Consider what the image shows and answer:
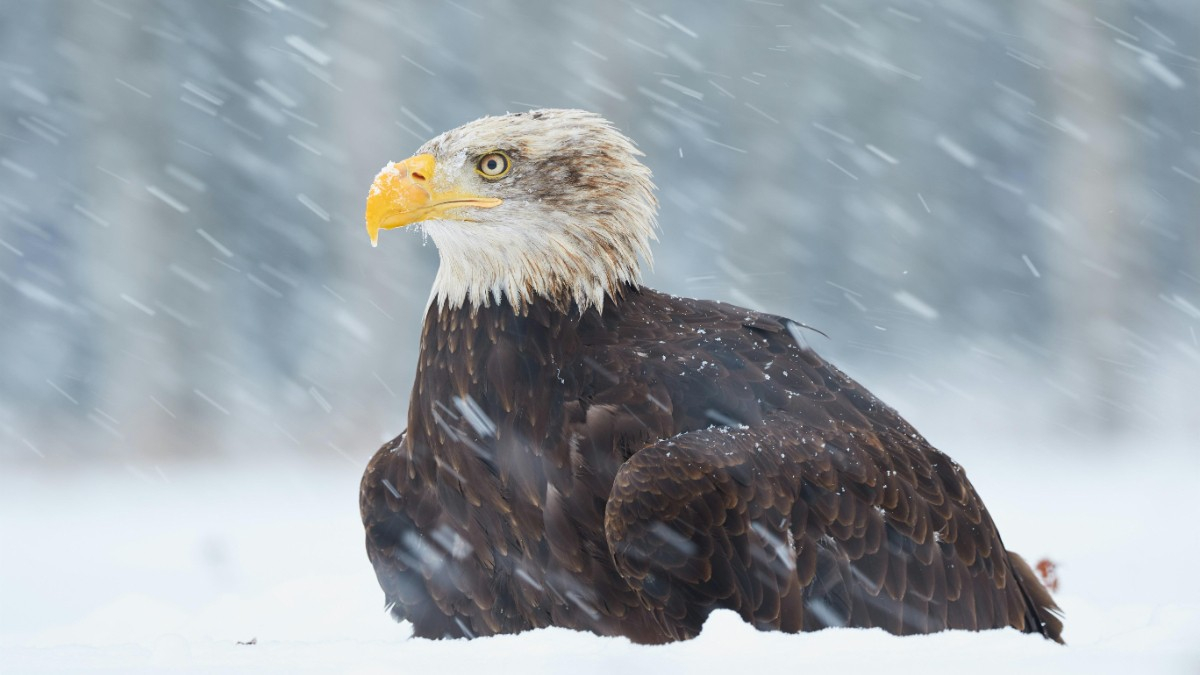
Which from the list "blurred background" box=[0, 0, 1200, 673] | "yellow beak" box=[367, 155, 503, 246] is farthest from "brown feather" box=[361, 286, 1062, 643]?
"blurred background" box=[0, 0, 1200, 673]

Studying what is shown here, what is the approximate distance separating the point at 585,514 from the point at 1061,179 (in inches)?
440

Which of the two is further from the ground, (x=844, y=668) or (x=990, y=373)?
(x=844, y=668)

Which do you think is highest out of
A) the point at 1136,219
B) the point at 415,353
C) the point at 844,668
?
the point at 844,668

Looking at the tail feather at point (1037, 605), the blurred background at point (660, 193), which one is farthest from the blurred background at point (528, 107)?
the tail feather at point (1037, 605)

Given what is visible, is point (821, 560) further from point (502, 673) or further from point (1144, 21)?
point (1144, 21)

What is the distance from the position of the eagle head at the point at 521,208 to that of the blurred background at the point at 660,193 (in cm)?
765

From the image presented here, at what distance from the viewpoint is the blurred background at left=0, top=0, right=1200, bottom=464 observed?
40.1ft

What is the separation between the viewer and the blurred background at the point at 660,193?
40.1ft

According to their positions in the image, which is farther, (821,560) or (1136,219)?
(1136,219)

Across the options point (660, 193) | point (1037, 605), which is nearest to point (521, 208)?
point (1037, 605)

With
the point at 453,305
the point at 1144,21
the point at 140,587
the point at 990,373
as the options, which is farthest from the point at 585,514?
the point at 1144,21

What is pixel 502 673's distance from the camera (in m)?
2.11

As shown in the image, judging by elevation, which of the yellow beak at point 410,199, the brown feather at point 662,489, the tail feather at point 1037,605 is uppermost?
the yellow beak at point 410,199

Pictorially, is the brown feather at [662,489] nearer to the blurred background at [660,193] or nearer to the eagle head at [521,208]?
the eagle head at [521,208]
